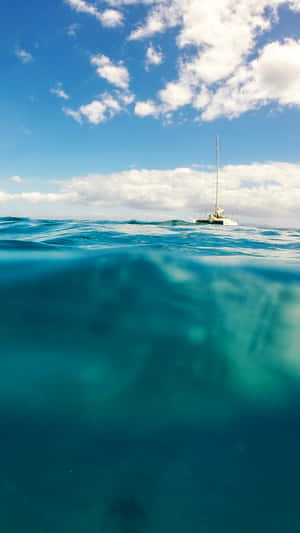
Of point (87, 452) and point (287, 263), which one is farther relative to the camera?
point (287, 263)

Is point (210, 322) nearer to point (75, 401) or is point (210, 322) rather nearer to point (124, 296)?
point (124, 296)

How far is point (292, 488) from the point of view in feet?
5.26

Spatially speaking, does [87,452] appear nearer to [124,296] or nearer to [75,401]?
[75,401]

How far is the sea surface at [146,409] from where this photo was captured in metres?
1.50

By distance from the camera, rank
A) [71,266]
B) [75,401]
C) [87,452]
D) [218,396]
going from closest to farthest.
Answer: [87,452] → [75,401] → [218,396] → [71,266]

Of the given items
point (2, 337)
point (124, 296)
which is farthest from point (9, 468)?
point (124, 296)

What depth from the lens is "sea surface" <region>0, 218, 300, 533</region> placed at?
150 cm

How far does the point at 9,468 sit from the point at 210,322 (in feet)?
8.29

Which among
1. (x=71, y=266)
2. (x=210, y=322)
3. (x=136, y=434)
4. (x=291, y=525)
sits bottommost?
(x=291, y=525)

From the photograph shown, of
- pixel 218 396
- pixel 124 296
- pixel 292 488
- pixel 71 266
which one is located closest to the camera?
pixel 292 488

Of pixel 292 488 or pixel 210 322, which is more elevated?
pixel 210 322

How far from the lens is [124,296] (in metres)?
3.83

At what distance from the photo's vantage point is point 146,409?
6.95 feet

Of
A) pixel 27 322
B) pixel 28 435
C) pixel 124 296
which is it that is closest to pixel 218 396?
pixel 28 435
